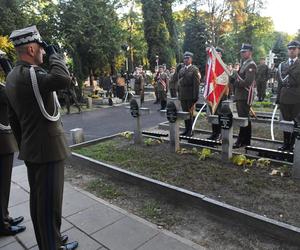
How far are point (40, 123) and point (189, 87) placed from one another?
5368 mm

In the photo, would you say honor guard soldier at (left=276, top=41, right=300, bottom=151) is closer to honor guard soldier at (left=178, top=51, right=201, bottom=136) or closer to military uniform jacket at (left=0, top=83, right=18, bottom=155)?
honor guard soldier at (left=178, top=51, right=201, bottom=136)

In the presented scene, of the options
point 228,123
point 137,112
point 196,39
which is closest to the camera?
point 228,123

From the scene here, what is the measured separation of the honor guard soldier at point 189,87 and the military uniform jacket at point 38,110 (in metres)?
5.01

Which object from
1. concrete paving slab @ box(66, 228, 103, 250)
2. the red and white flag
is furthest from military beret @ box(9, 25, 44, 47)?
the red and white flag

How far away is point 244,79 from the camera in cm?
608

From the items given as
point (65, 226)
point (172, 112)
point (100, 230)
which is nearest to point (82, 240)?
point (100, 230)

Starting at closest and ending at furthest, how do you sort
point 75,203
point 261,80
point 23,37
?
point 23,37
point 75,203
point 261,80

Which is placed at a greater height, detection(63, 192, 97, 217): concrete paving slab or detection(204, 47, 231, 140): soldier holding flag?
detection(204, 47, 231, 140): soldier holding flag

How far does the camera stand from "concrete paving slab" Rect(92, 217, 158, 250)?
3.05 metres

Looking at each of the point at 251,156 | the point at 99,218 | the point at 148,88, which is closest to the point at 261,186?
the point at 251,156

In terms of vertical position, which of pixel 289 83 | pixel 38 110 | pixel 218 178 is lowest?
pixel 218 178

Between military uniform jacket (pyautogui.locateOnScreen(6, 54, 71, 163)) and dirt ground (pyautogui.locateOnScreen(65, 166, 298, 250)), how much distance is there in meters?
1.63

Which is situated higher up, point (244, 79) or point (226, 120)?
point (244, 79)

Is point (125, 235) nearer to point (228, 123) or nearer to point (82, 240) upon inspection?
point (82, 240)
